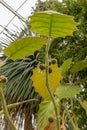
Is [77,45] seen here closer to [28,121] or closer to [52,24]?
[28,121]

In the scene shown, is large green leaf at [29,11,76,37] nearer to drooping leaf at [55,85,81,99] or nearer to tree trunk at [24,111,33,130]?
drooping leaf at [55,85,81,99]

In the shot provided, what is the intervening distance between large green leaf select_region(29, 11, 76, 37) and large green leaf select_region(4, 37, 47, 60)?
0.06 feet

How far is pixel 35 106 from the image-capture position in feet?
13.1

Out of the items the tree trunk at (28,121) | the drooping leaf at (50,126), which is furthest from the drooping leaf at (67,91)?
the tree trunk at (28,121)

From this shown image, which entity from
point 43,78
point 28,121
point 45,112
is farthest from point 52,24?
point 28,121

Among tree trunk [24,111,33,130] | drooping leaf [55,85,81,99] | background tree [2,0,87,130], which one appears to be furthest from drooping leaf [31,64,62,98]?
tree trunk [24,111,33,130]

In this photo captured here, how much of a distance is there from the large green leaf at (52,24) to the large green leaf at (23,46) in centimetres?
2

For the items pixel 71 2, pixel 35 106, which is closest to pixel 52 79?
pixel 71 2

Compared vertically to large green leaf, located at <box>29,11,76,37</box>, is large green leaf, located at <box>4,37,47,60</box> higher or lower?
lower

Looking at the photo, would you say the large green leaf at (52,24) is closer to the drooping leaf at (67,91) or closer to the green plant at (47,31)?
the green plant at (47,31)

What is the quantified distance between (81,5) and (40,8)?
2.20 meters

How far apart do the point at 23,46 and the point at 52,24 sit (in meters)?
0.08

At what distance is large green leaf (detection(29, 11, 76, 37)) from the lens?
1.99 ft

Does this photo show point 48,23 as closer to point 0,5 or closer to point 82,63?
point 82,63
